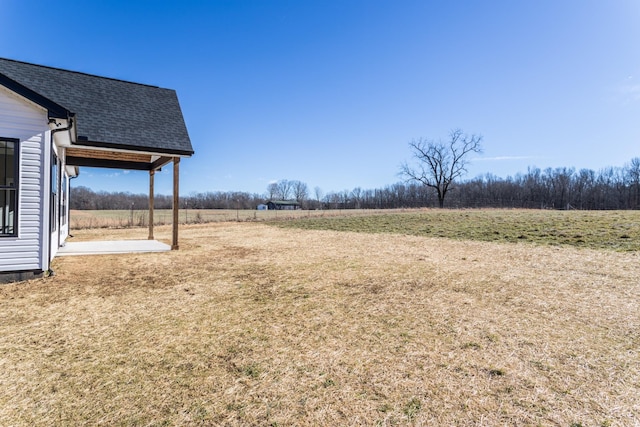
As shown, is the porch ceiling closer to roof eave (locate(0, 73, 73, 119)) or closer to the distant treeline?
roof eave (locate(0, 73, 73, 119))

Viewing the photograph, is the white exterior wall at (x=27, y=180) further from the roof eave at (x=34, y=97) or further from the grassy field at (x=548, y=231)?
the grassy field at (x=548, y=231)

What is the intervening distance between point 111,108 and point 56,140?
230 cm

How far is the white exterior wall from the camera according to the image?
5.18m

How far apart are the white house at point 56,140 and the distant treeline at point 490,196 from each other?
37215 mm

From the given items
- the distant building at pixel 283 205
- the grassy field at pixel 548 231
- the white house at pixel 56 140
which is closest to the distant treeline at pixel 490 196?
the distant building at pixel 283 205

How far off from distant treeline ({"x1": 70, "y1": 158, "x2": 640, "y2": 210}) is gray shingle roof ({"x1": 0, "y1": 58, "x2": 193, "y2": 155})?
37255 millimetres

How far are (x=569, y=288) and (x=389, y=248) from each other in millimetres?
5070

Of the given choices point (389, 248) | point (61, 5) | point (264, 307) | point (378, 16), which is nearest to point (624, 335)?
point (264, 307)

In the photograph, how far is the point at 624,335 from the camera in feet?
11.0

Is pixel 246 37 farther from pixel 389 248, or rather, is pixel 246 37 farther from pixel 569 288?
pixel 569 288

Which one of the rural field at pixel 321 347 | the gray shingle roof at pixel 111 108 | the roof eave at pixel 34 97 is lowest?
the rural field at pixel 321 347

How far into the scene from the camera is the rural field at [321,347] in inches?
82.0

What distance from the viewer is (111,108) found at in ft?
28.8

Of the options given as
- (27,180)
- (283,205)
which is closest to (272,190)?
(283,205)
